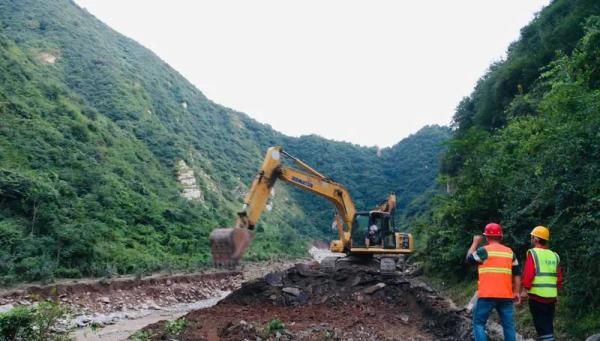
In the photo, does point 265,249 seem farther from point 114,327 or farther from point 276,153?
point 114,327

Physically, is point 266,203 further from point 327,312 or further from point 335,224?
point 327,312

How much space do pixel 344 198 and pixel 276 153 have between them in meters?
3.11

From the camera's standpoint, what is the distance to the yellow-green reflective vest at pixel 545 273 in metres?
5.88

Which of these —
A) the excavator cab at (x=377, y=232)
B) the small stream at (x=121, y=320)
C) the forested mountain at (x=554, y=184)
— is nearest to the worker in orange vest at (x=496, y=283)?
the forested mountain at (x=554, y=184)

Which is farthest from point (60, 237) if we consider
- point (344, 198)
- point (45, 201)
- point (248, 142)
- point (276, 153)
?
point (248, 142)

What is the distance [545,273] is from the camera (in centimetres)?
588

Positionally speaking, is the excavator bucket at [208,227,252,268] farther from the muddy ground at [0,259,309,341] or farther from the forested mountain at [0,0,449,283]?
the forested mountain at [0,0,449,283]

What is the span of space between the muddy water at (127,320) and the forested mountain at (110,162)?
3378 mm

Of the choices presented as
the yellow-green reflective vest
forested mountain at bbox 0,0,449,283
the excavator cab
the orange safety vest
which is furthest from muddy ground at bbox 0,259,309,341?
the yellow-green reflective vest

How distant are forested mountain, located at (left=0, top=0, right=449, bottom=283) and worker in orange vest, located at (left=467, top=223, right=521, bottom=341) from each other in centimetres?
1383

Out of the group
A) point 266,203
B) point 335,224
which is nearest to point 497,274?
point 266,203

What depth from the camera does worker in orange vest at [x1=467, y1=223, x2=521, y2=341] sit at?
6066 millimetres

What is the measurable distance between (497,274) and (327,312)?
6.05 meters

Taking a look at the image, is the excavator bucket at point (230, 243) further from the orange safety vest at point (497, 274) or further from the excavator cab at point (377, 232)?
the orange safety vest at point (497, 274)
